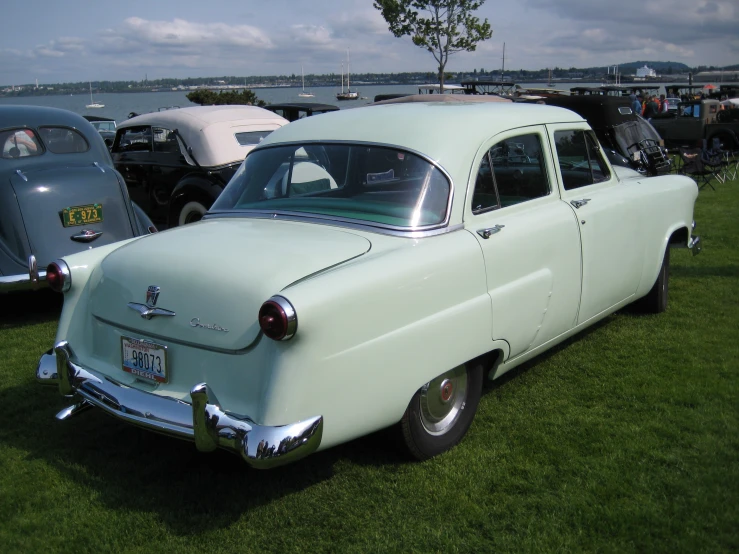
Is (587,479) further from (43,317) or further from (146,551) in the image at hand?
(43,317)

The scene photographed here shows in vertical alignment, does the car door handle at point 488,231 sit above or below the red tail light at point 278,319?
above

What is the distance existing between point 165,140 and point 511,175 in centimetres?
650

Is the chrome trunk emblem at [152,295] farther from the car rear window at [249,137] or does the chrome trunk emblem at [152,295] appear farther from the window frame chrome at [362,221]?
the car rear window at [249,137]

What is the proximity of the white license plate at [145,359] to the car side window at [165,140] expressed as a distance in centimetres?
629

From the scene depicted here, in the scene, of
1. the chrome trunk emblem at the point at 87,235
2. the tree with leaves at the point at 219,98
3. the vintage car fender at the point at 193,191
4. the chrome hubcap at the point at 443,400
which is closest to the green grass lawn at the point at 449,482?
the chrome hubcap at the point at 443,400

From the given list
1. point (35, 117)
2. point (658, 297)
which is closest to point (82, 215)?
point (35, 117)

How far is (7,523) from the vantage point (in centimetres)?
322

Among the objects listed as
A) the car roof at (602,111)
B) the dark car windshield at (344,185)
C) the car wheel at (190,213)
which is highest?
the car roof at (602,111)

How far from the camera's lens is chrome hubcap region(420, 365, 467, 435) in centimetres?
361

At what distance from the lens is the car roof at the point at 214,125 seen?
8.86 meters

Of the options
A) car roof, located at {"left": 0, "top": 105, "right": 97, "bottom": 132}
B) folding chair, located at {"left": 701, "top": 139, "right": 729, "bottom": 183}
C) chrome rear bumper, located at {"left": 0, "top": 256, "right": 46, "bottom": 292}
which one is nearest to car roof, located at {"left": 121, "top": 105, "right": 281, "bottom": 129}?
car roof, located at {"left": 0, "top": 105, "right": 97, "bottom": 132}

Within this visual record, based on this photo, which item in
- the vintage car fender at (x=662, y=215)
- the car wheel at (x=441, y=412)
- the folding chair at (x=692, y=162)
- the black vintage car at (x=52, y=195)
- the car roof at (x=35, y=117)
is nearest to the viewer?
the car wheel at (x=441, y=412)

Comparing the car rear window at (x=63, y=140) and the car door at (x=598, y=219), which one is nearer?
the car door at (x=598, y=219)

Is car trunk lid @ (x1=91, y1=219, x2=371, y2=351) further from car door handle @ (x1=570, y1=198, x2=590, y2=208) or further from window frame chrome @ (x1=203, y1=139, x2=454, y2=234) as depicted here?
car door handle @ (x1=570, y1=198, x2=590, y2=208)
